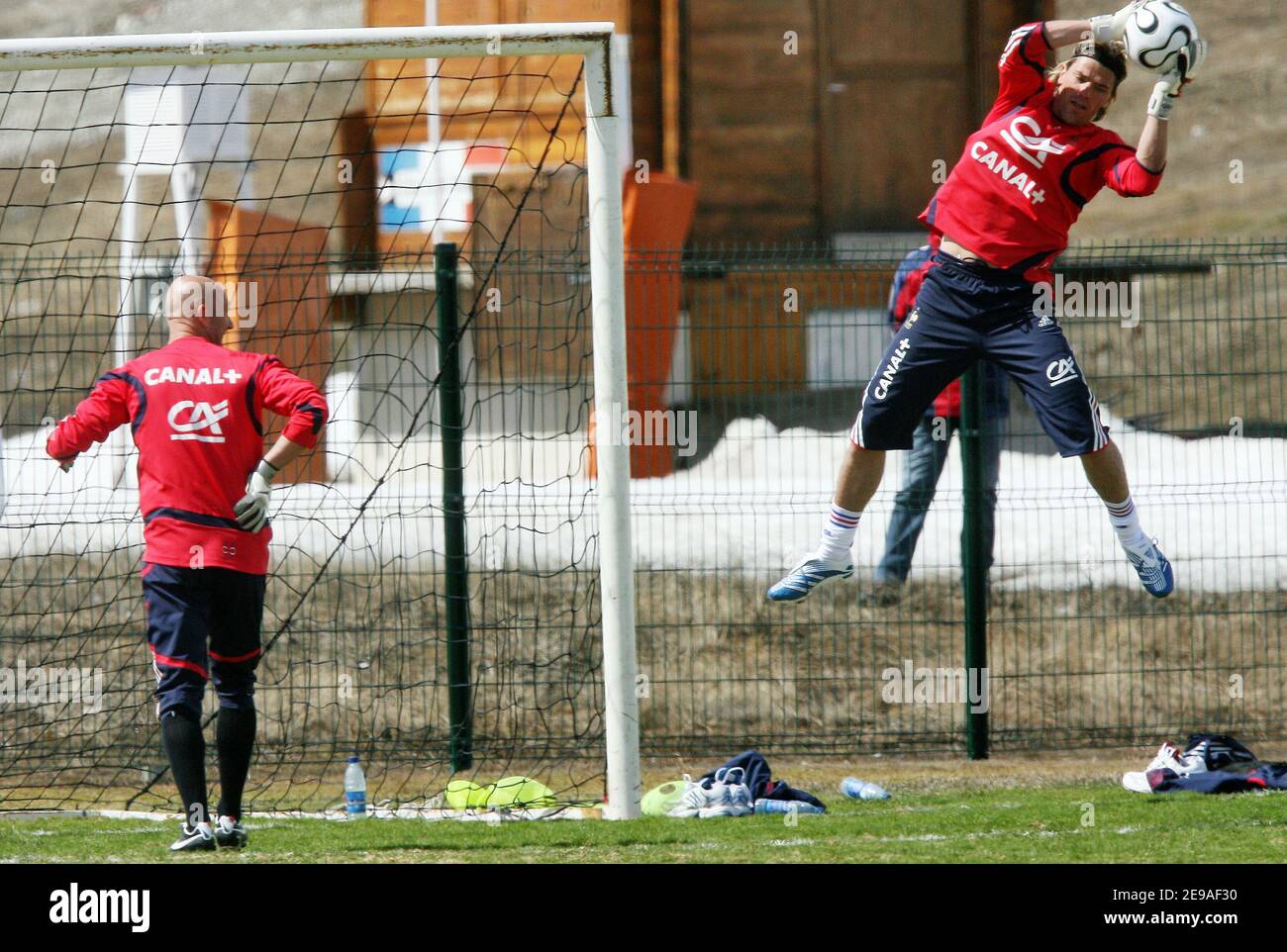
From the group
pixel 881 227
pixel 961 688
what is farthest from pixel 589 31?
pixel 881 227

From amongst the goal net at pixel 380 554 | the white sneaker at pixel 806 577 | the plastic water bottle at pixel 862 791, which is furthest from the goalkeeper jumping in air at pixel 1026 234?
the plastic water bottle at pixel 862 791

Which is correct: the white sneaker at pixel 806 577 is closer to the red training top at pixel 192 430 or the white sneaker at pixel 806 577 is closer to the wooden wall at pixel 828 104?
the red training top at pixel 192 430

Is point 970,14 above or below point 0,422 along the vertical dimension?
above

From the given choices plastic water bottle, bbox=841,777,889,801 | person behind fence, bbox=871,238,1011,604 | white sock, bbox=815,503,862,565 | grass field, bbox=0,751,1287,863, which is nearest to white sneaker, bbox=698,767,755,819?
grass field, bbox=0,751,1287,863

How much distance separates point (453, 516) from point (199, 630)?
2201 millimetres

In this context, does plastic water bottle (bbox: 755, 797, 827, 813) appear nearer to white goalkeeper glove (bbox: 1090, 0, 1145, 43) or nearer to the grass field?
the grass field

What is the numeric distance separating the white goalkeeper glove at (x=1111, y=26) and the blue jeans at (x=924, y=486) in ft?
10.3

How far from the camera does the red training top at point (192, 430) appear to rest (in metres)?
5.87

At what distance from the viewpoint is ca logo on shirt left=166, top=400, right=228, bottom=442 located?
231 inches

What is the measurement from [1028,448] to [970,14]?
25.1ft

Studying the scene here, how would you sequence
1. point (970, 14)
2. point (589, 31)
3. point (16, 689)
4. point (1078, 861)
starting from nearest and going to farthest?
1. point (1078, 861)
2. point (589, 31)
3. point (16, 689)
4. point (970, 14)

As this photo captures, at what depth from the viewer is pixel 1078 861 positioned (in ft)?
17.7

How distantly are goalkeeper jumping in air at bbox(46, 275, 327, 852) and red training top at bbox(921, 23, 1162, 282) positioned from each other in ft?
8.75

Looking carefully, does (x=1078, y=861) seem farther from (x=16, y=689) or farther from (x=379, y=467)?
(x=379, y=467)
